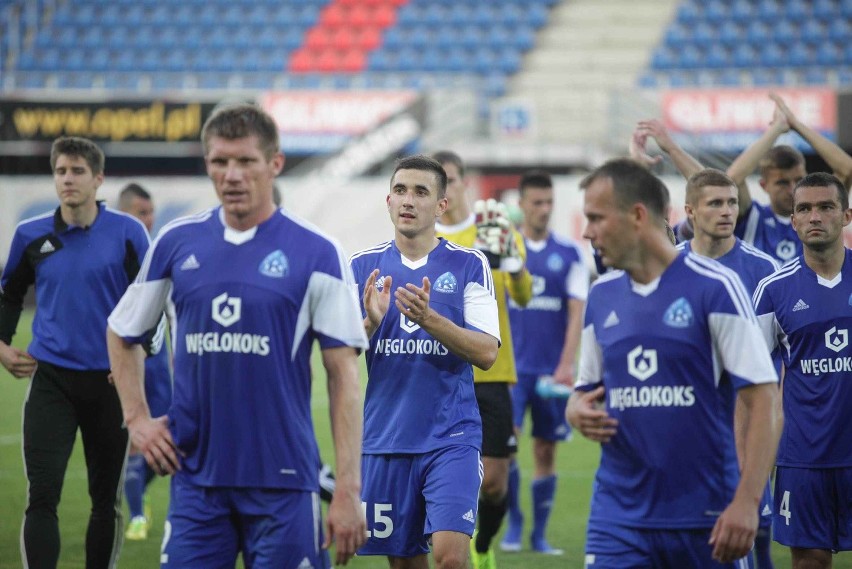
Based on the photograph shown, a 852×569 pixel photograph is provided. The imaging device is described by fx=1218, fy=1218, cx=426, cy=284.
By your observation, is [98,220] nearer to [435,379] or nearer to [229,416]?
[435,379]

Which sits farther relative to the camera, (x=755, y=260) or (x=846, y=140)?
(x=846, y=140)

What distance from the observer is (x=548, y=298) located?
1009 cm

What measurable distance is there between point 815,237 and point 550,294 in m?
4.03

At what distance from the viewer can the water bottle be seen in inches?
375

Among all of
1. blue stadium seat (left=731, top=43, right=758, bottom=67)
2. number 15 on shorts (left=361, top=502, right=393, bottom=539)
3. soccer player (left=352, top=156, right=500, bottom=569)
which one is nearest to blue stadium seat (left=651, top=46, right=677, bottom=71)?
blue stadium seat (left=731, top=43, right=758, bottom=67)

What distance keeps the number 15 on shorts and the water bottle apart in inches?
151

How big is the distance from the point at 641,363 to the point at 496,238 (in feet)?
9.79

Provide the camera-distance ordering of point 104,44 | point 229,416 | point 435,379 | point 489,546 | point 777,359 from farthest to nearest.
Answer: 1. point 104,44
2. point 489,546
3. point 777,359
4. point 435,379
5. point 229,416

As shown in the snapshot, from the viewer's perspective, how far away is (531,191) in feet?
32.4

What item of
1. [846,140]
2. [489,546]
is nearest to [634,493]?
[489,546]

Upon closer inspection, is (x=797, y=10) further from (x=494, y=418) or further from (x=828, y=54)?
(x=494, y=418)

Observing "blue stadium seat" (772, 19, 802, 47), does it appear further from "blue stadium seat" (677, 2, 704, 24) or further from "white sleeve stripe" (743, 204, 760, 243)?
"white sleeve stripe" (743, 204, 760, 243)

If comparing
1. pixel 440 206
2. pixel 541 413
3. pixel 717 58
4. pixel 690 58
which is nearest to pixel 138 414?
pixel 440 206

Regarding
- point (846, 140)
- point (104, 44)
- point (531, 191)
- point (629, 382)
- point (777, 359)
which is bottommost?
point (629, 382)
